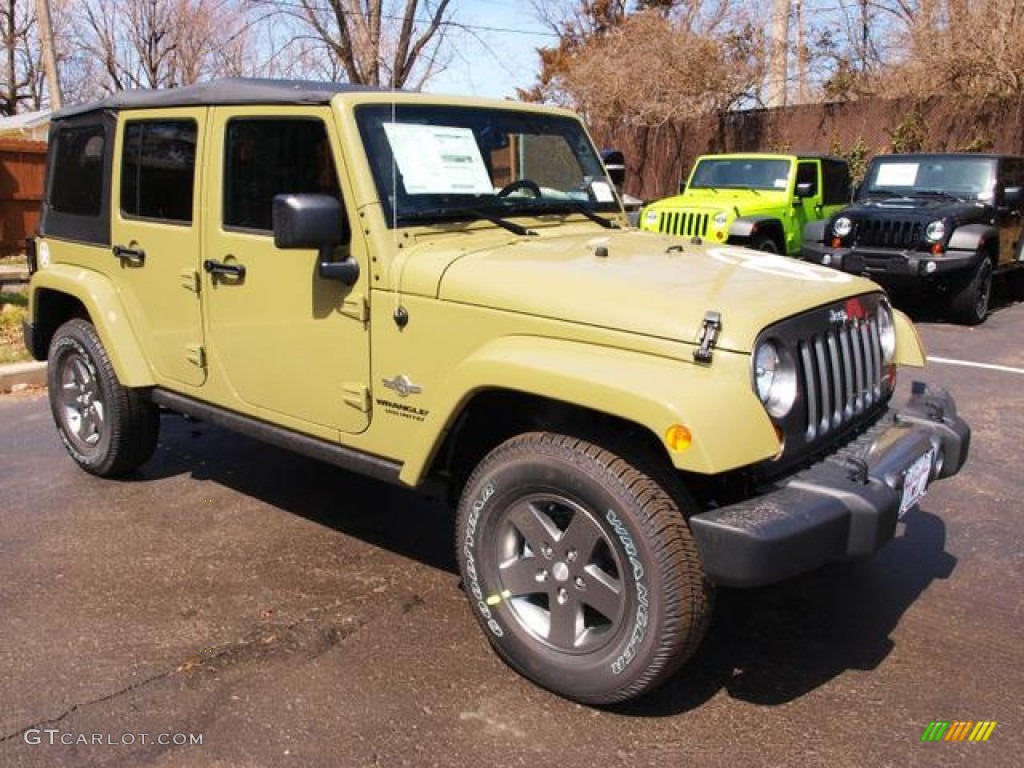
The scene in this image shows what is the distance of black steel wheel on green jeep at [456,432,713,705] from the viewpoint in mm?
2582

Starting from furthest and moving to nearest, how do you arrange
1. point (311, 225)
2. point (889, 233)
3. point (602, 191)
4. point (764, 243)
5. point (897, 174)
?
point (764, 243) < point (897, 174) < point (889, 233) < point (602, 191) < point (311, 225)

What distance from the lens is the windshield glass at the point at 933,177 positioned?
10242 mm

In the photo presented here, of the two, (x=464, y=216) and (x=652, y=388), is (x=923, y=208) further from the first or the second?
(x=652, y=388)

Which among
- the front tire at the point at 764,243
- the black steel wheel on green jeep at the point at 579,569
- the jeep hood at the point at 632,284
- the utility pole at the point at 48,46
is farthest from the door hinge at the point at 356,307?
the utility pole at the point at 48,46

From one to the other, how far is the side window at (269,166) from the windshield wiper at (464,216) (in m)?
0.25

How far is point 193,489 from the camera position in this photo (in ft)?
15.6

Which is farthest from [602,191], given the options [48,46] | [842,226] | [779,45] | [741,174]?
[779,45]

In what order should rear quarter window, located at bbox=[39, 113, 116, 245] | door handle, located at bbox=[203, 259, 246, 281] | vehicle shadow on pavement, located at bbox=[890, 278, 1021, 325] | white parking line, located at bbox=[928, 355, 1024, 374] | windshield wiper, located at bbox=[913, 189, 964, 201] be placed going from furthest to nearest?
windshield wiper, located at bbox=[913, 189, 964, 201], vehicle shadow on pavement, located at bbox=[890, 278, 1021, 325], white parking line, located at bbox=[928, 355, 1024, 374], rear quarter window, located at bbox=[39, 113, 116, 245], door handle, located at bbox=[203, 259, 246, 281]

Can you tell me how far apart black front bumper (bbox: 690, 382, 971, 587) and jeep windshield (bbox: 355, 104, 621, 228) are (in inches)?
62.2

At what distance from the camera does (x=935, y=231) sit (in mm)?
9398

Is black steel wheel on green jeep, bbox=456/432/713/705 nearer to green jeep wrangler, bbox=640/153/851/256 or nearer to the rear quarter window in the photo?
the rear quarter window

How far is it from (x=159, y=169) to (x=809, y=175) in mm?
10072

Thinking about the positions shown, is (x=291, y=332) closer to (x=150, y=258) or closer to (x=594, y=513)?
(x=150, y=258)

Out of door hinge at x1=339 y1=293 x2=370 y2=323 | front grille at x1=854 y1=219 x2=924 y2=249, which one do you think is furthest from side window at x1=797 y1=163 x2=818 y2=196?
door hinge at x1=339 y1=293 x2=370 y2=323
